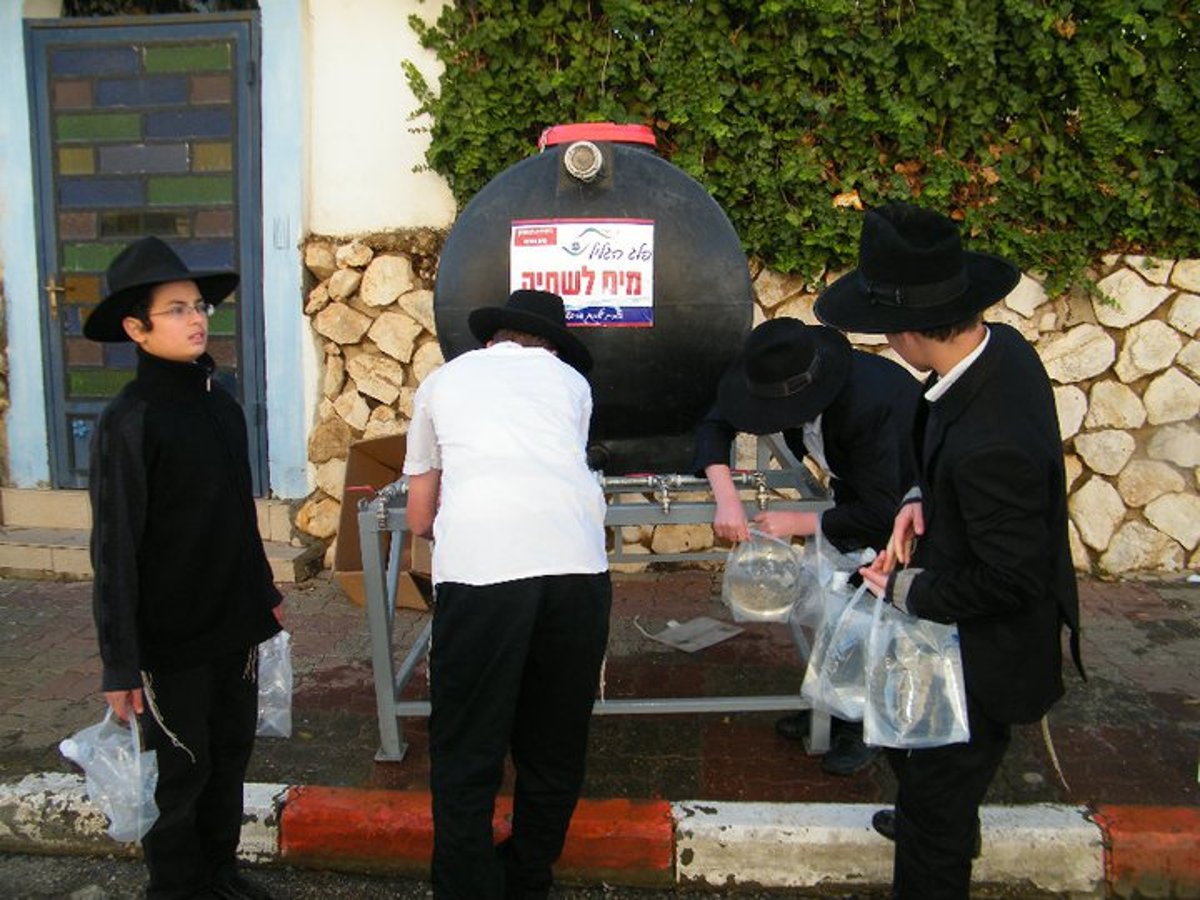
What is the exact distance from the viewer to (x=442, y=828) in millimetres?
2551

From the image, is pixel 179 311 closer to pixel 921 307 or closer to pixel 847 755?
pixel 921 307

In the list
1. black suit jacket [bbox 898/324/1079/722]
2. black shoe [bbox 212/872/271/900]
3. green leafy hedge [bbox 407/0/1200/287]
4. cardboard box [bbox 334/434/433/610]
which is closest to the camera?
black suit jacket [bbox 898/324/1079/722]

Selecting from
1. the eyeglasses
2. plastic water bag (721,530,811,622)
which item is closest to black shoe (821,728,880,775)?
plastic water bag (721,530,811,622)

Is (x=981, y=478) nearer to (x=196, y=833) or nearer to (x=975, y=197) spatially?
(x=196, y=833)

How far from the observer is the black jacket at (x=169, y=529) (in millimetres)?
2479

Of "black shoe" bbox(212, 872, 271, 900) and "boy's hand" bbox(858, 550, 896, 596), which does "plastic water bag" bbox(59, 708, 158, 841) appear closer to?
"black shoe" bbox(212, 872, 271, 900)

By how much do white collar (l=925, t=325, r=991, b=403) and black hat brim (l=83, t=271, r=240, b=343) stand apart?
1868 millimetres

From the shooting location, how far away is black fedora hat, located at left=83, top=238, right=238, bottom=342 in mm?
2559

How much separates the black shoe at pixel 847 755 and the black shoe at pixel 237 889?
180 centimetres

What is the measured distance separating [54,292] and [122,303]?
11.9 feet

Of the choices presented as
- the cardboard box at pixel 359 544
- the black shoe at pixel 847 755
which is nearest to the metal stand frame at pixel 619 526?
the black shoe at pixel 847 755

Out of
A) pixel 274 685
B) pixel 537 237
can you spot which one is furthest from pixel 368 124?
pixel 274 685

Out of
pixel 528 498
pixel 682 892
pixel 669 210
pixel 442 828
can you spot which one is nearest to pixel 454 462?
pixel 528 498

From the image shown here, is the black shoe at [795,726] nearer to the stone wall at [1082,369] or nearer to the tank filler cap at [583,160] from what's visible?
the stone wall at [1082,369]
